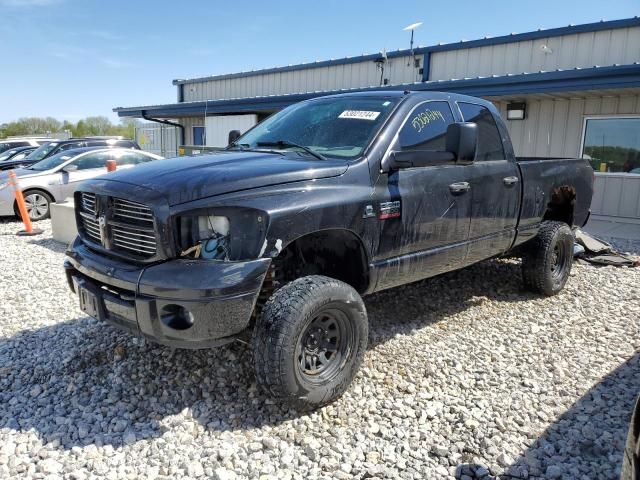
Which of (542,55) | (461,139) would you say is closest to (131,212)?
(461,139)

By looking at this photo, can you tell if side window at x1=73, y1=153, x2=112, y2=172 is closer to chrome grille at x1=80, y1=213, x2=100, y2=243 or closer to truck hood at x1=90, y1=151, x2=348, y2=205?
chrome grille at x1=80, y1=213, x2=100, y2=243

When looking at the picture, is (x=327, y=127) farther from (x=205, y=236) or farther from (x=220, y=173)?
(x=205, y=236)

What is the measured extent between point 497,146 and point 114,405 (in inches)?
150

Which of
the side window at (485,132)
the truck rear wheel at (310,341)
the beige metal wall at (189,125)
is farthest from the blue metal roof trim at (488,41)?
the truck rear wheel at (310,341)

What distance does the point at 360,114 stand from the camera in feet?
12.9

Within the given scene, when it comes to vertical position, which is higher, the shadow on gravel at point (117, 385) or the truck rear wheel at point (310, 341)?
the truck rear wheel at point (310, 341)

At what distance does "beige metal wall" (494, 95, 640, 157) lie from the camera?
413 inches

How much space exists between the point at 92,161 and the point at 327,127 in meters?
8.88

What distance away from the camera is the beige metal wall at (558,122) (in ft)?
34.4

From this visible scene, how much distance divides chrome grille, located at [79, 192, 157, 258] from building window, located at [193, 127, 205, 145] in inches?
681

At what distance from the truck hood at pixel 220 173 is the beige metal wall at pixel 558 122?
30.7 feet

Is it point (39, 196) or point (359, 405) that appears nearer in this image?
point (359, 405)

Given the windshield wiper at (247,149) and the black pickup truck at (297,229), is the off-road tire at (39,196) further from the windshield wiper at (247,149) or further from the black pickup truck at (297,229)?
the black pickup truck at (297,229)

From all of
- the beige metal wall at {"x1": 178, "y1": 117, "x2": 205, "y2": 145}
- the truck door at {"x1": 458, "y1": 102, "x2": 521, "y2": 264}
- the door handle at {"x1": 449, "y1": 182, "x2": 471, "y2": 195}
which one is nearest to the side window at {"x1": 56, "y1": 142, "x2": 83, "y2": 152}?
the beige metal wall at {"x1": 178, "y1": 117, "x2": 205, "y2": 145}
